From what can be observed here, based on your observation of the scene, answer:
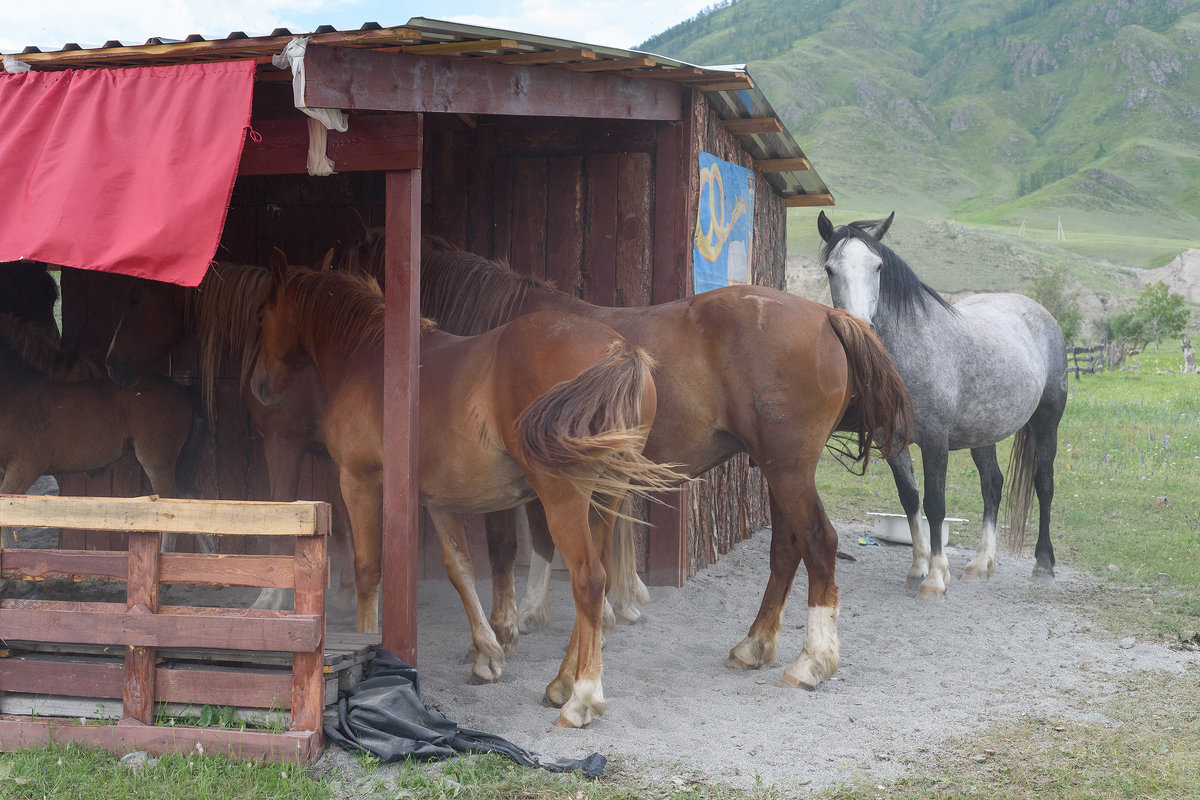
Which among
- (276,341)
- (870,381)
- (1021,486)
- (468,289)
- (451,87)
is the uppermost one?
(451,87)

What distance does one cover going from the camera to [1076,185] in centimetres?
10806

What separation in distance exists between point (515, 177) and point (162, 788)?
454 cm

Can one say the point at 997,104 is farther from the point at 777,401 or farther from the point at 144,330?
the point at 144,330

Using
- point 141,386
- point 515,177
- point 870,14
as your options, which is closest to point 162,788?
point 141,386

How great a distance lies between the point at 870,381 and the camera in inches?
188

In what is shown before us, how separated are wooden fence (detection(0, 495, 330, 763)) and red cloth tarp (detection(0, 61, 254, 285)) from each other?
91 cm

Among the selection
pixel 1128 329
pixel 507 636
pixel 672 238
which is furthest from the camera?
pixel 1128 329

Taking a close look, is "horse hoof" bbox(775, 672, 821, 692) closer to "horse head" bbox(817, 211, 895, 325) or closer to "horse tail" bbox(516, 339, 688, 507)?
"horse tail" bbox(516, 339, 688, 507)

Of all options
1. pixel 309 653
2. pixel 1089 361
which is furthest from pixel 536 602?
pixel 1089 361

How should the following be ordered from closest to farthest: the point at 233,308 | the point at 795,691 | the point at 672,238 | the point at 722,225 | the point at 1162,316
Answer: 1. the point at 795,691
2. the point at 233,308
3. the point at 672,238
4. the point at 722,225
5. the point at 1162,316

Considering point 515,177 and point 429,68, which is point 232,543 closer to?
point 515,177

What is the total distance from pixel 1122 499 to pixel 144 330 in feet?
30.9

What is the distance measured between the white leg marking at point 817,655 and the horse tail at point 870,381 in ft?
2.65

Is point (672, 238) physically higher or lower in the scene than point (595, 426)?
higher
